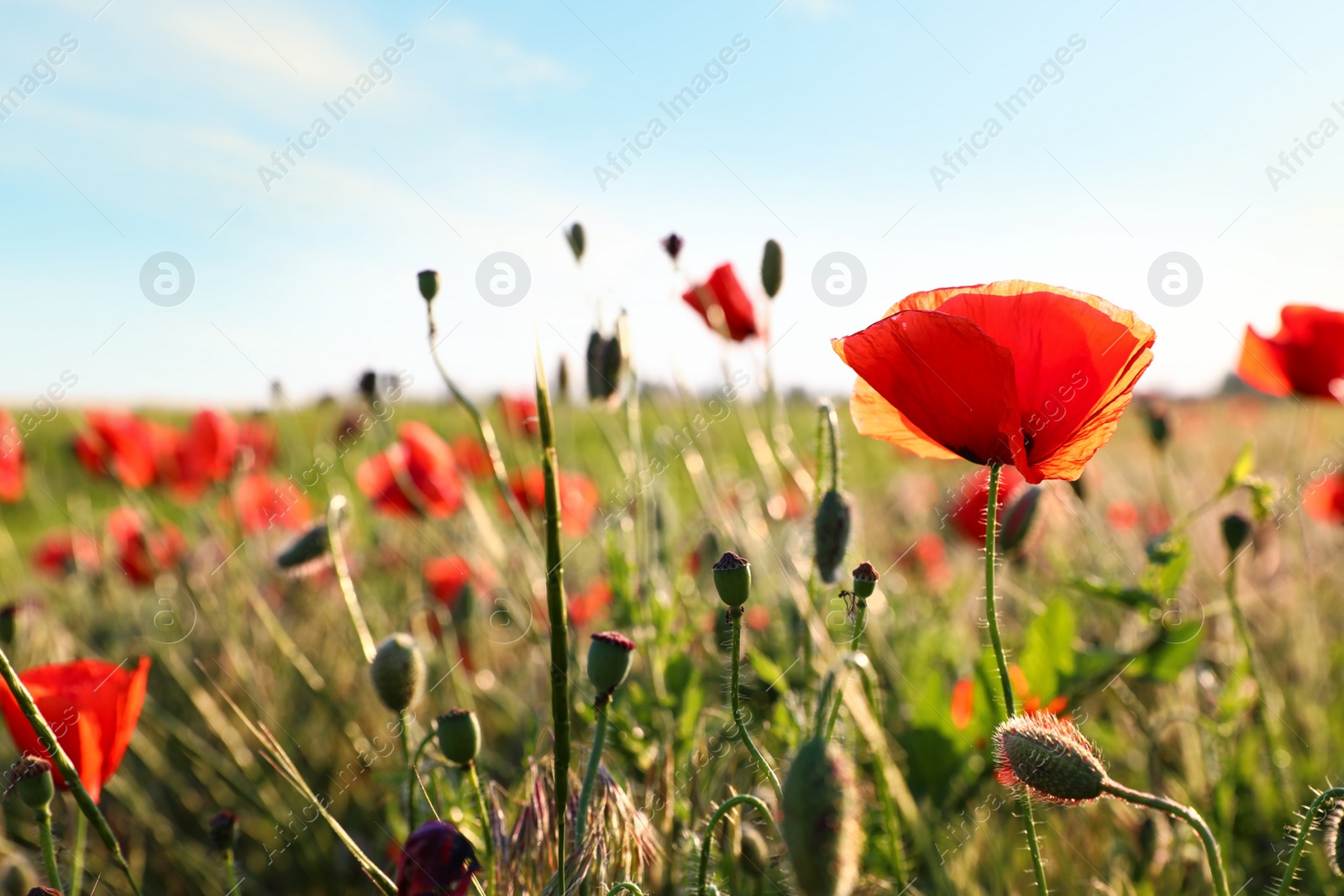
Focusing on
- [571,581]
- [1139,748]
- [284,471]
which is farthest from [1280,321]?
[284,471]

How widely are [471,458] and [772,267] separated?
1.59 metres

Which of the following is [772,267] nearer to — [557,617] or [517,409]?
[557,617]

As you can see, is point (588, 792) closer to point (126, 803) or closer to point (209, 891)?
point (209, 891)

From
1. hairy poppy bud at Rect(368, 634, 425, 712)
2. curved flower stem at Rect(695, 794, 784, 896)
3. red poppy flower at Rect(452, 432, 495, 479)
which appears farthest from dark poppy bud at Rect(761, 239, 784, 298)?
red poppy flower at Rect(452, 432, 495, 479)

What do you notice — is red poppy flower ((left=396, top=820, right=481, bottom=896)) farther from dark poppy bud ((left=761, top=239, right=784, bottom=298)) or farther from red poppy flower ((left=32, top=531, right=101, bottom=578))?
red poppy flower ((left=32, top=531, right=101, bottom=578))

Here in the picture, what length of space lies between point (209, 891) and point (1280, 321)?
2.39 metres

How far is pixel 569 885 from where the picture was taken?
0.82 m

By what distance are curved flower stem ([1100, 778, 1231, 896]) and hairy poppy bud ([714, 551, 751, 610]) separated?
329 mm

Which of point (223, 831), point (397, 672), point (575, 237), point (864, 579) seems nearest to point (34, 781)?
point (223, 831)

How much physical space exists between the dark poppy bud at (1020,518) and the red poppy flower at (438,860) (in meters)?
1.04

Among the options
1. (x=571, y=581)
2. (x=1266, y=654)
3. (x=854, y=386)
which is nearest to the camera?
(x=854, y=386)

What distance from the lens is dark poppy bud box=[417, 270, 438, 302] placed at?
1.02 m

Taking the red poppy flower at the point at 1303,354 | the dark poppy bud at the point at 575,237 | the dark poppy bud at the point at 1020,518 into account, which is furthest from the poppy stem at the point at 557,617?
the red poppy flower at the point at 1303,354

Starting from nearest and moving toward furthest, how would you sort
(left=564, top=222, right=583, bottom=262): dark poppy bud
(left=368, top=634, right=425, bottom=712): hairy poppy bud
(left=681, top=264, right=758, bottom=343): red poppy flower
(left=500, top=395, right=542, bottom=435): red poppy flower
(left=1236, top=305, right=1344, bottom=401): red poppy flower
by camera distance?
(left=368, top=634, right=425, bottom=712): hairy poppy bud < (left=564, top=222, right=583, bottom=262): dark poppy bud < (left=1236, top=305, right=1344, bottom=401): red poppy flower < (left=681, top=264, right=758, bottom=343): red poppy flower < (left=500, top=395, right=542, bottom=435): red poppy flower
